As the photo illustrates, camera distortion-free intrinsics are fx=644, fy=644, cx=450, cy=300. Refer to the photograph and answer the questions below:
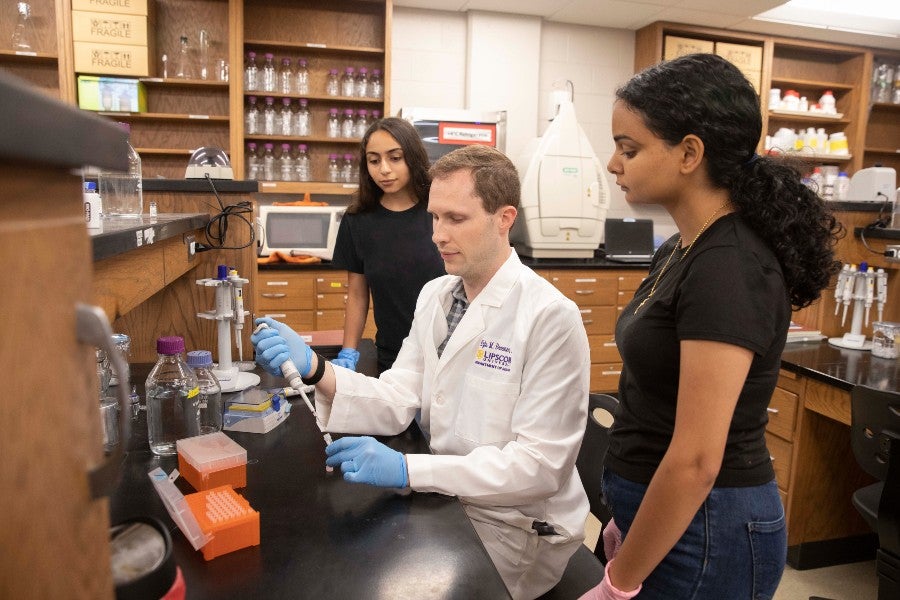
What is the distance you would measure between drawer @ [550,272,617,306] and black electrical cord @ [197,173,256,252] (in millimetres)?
2464

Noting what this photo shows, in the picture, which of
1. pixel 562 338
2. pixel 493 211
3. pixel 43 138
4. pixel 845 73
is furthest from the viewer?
pixel 845 73

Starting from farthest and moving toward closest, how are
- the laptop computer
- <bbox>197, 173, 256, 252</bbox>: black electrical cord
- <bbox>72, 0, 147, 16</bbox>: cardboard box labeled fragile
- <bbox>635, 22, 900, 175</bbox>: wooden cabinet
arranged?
<bbox>635, 22, 900, 175</bbox>: wooden cabinet → the laptop computer → <bbox>72, 0, 147, 16</bbox>: cardboard box labeled fragile → <bbox>197, 173, 256, 252</bbox>: black electrical cord

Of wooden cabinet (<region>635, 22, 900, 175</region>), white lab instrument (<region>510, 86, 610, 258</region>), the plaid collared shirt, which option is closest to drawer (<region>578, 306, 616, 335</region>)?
white lab instrument (<region>510, 86, 610, 258</region>)

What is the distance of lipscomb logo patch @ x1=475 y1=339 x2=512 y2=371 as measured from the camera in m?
1.29

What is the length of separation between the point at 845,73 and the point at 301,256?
4.68 m

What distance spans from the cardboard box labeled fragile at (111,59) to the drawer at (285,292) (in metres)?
1.46

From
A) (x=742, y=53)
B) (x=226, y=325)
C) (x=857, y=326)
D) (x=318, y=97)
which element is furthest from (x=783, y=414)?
(x=742, y=53)

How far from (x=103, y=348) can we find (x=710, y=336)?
789 mm

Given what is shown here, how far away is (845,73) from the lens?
532cm

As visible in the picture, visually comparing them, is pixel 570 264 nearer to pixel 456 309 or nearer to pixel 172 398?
pixel 456 309

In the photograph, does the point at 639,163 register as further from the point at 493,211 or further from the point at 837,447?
the point at 837,447

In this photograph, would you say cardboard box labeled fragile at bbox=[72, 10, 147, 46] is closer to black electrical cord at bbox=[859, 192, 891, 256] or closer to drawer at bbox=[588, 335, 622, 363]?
drawer at bbox=[588, 335, 622, 363]

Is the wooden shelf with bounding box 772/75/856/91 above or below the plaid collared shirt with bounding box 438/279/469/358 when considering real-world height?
above

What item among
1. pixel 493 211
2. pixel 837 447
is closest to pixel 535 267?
pixel 837 447
